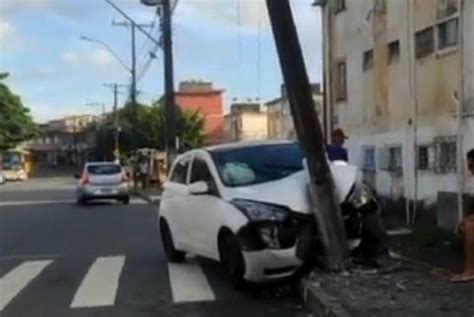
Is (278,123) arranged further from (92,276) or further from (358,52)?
(92,276)

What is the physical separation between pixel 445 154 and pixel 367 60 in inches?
223

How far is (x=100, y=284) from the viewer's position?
11.6m

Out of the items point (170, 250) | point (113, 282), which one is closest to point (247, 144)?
point (170, 250)

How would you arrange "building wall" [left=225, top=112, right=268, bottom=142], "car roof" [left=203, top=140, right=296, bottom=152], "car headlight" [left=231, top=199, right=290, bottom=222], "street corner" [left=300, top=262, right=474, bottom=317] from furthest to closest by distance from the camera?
"building wall" [left=225, top=112, right=268, bottom=142]
"car roof" [left=203, top=140, right=296, bottom=152]
"car headlight" [left=231, top=199, right=290, bottom=222]
"street corner" [left=300, top=262, right=474, bottom=317]

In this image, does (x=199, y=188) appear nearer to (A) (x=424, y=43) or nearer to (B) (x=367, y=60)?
(A) (x=424, y=43)

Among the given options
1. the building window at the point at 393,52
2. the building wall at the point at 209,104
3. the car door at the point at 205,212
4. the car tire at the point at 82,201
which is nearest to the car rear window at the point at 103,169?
the car tire at the point at 82,201

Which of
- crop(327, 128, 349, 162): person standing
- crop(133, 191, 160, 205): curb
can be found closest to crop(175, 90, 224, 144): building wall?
crop(133, 191, 160, 205): curb

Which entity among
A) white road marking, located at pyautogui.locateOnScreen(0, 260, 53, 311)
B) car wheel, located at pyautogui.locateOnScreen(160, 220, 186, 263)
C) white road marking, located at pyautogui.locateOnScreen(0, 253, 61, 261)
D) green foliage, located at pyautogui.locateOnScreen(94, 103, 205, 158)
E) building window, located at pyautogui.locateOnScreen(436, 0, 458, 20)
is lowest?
white road marking, located at pyautogui.locateOnScreen(0, 253, 61, 261)

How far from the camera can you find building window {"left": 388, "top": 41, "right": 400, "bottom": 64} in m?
20.4

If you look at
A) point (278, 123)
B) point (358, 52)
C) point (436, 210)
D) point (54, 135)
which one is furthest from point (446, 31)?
point (54, 135)

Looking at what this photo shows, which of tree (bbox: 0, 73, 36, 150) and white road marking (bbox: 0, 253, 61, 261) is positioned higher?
tree (bbox: 0, 73, 36, 150)

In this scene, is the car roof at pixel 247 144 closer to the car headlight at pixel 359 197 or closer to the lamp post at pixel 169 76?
the car headlight at pixel 359 197

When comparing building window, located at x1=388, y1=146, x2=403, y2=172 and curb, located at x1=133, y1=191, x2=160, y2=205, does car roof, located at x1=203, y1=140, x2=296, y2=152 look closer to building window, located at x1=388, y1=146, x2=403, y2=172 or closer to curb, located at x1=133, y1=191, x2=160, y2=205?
building window, located at x1=388, y1=146, x2=403, y2=172

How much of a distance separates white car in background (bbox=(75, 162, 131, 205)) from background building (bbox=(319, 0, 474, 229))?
11.2 metres
